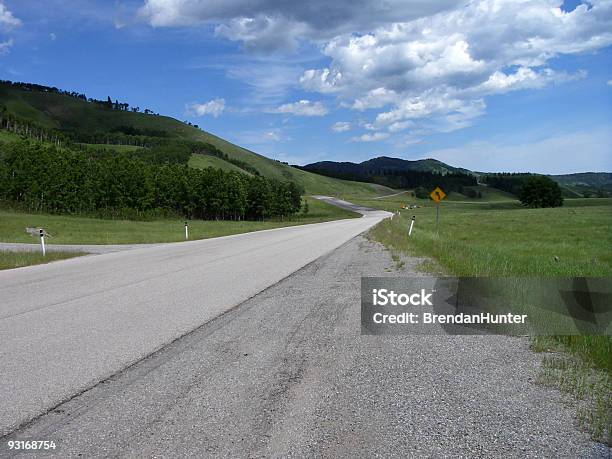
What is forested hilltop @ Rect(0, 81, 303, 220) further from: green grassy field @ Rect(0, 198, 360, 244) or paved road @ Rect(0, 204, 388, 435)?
paved road @ Rect(0, 204, 388, 435)

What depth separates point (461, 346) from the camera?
258 inches

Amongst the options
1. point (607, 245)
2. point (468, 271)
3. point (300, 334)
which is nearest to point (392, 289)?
point (468, 271)

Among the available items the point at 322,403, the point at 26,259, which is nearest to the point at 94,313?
the point at 322,403

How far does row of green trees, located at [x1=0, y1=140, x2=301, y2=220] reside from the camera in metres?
80.7

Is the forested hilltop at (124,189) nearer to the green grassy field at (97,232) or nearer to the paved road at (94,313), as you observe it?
the green grassy field at (97,232)

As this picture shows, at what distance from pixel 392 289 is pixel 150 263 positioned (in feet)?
29.5

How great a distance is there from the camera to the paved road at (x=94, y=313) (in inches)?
208

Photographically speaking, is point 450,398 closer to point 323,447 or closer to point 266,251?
point 323,447

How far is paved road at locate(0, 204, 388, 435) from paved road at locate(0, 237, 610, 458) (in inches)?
18.5

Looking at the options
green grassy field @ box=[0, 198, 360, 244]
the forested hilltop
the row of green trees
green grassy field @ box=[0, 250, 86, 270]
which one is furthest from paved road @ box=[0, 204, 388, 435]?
the row of green trees

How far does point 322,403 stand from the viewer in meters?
4.68

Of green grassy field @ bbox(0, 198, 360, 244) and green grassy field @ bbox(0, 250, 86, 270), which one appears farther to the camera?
green grassy field @ bbox(0, 198, 360, 244)

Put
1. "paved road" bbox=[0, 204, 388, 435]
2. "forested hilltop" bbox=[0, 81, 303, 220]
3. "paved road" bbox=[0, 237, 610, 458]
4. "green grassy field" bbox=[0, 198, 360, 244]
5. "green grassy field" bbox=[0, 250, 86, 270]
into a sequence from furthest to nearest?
1. "forested hilltop" bbox=[0, 81, 303, 220]
2. "green grassy field" bbox=[0, 198, 360, 244]
3. "green grassy field" bbox=[0, 250, 86, 270]
4. "paved road" bbox=[0, 204, 388, 435]
5. "paved road" bbox=[0, 237, 610, 458]

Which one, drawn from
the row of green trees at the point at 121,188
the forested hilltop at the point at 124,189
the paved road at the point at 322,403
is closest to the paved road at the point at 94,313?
the paved road at the point at 322,403
